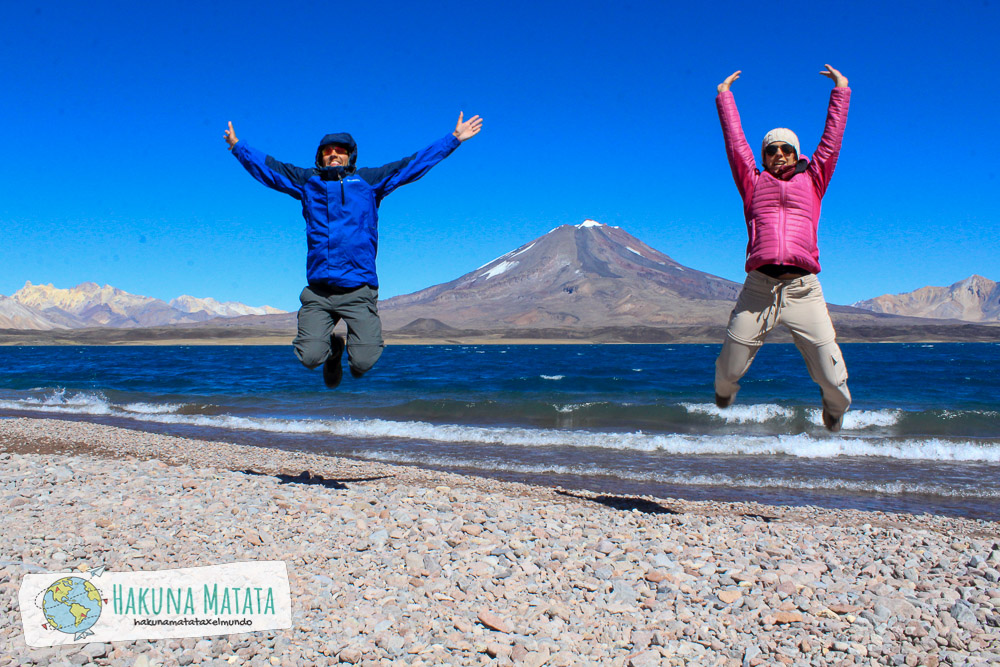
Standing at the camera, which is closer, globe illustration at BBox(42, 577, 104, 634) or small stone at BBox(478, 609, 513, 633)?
globe illustration at BBox(42, 577, 104, 634)

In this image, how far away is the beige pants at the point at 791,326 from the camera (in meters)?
5.02

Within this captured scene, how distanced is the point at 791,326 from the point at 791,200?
96cm

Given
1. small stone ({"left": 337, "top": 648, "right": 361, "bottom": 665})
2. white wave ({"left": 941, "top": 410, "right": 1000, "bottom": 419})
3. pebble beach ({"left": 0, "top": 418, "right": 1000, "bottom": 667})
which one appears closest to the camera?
small stone ({"left": 337, "top": 648, "right": 361, "bottom": 665})

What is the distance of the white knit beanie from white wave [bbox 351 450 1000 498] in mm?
5918

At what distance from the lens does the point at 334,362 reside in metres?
5.66

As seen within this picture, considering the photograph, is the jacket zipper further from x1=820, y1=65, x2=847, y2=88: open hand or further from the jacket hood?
the jacket hood

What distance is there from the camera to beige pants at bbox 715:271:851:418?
5.02 meters

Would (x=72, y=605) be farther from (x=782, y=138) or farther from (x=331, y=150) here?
(x=782, y=138)

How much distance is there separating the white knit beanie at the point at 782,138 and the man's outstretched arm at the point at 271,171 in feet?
11.5

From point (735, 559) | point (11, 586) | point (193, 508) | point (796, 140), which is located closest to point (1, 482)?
point (193, 508)

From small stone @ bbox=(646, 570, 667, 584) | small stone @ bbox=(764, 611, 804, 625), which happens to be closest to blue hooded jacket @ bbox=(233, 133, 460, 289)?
small stone @ bbox=(646, 570, 667, 584)

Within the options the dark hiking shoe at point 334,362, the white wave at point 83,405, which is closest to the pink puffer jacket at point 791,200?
the dark hiking shoe at point 334,362

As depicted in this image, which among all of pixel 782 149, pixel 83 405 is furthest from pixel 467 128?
pixel 83 405

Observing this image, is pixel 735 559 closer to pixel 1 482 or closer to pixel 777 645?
pixel 777 645
